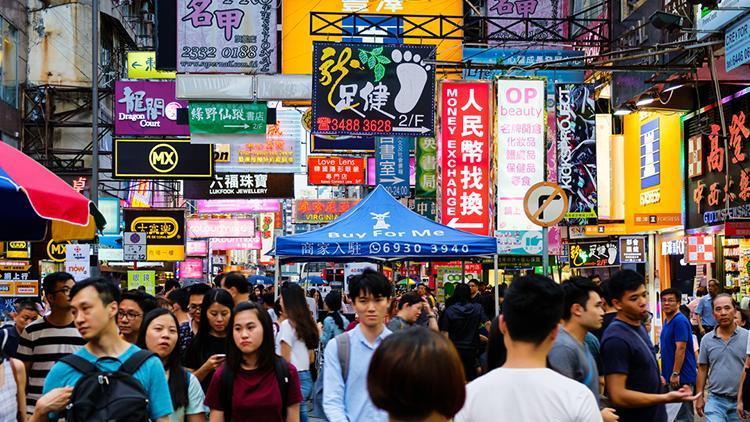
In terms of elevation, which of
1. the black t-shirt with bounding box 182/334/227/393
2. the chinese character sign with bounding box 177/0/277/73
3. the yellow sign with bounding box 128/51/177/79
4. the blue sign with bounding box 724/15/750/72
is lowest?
the black t-shirt with bounding box 182/334/227/393

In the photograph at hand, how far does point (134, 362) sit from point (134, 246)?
78.4 ft

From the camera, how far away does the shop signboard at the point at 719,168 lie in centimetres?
2077

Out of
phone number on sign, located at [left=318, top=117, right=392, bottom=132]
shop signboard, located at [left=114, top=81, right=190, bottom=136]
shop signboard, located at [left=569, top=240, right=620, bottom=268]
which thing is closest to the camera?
phone number on sign, located at [left=318, top=117, right=392, bottom=132]

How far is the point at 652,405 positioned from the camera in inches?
242

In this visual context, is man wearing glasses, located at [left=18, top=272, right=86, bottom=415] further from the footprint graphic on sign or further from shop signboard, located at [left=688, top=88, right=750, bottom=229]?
shop signboard, located at [left=688, top=88, right=750, bottom=229]

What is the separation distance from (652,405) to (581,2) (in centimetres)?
2603

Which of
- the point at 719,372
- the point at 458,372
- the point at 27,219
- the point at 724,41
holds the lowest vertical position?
the point at 719,372

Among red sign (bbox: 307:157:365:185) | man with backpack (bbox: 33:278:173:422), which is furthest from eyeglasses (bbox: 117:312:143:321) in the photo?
red sign (bbox: 307:157:365:185)

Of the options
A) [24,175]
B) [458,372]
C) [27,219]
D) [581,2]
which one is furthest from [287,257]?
Answer: [581,2]

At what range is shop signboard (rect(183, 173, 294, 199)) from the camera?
27.0 m

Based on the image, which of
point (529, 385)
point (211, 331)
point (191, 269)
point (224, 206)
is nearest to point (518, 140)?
point (211, 331)

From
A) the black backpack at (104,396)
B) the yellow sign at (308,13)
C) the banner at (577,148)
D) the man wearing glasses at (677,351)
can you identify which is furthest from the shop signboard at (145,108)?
the black backpack at (104,396)

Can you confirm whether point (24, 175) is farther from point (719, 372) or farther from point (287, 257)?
point (287, 257)

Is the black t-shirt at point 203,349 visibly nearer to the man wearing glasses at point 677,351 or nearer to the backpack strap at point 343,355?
the backpack strap at point 343,355
